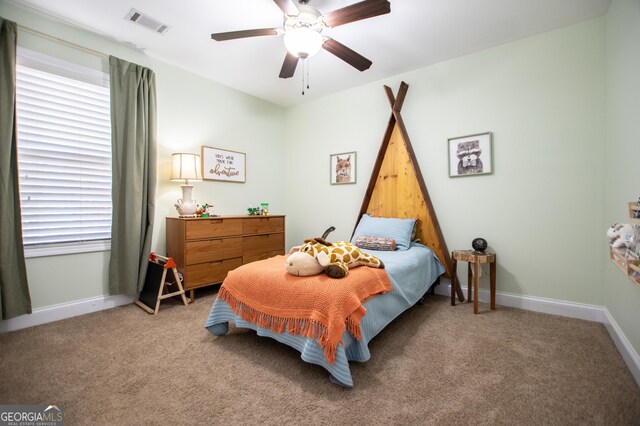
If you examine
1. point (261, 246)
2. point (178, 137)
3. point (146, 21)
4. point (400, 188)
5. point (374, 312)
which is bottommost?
point (374, 312)

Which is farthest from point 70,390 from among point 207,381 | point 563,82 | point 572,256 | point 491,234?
point 563,82

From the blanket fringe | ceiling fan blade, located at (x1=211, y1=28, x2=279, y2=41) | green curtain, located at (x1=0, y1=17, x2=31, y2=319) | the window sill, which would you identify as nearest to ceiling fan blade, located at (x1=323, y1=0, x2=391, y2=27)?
ceiling fan blade, located at (x1=211, y1=28, x2=279, y2=41)

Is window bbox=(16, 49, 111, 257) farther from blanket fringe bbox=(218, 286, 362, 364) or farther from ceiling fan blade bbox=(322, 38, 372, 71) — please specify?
ceiling fan blade bbox=(322, 38, 372, 71)

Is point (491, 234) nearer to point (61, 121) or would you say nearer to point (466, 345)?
point (466, 345)

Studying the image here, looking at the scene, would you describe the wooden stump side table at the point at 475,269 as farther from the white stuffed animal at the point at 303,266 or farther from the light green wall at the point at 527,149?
the white stuffed animal at the point at 303,266

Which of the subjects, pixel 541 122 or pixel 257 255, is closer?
pixel 541 122

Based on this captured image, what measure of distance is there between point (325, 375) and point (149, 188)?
8.10ft

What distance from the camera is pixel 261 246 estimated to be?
3457 millimetres

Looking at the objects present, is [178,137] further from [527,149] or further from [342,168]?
[527,149]

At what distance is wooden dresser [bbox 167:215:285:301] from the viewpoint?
111 inches

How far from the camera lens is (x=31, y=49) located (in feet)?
7.48

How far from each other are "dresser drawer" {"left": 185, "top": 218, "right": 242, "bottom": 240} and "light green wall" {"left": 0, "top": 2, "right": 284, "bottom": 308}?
0.53 metres

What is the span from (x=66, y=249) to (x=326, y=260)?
2384 mm

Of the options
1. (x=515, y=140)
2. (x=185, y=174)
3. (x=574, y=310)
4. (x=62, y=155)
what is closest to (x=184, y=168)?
(x=185, y=174)
